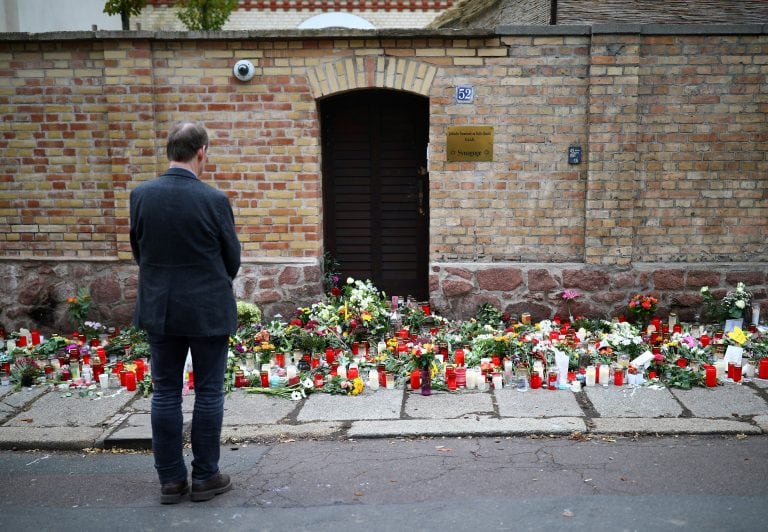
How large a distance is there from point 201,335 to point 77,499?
4.02 feet

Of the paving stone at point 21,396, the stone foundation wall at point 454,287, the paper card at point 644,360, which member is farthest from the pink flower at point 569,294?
the paving stone at point 21,396

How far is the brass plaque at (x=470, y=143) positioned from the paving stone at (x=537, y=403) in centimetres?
Result: 256

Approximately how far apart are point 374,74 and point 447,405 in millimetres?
3391

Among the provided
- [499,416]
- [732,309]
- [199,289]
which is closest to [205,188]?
[199,289]

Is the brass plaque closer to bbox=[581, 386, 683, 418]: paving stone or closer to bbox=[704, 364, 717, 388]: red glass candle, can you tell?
bbox=[581, 386, 683, 418]: paving stone

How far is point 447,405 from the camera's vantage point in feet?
16.4

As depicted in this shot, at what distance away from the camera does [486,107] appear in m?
6.78

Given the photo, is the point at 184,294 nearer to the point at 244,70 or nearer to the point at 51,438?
the point at 51,438

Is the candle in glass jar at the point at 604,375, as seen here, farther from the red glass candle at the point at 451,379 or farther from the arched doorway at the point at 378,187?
the arched doorway at the point at 378,187

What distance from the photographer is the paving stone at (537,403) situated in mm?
4789

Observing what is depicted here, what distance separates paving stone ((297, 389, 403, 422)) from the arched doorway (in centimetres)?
240

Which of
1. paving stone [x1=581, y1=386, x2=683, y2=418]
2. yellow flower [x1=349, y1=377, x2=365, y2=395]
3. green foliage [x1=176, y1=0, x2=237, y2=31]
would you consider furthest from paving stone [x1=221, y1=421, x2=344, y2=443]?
green foliage [x1=176, y1=0, x2=237, y2=31]

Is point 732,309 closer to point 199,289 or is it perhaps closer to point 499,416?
point 499,416

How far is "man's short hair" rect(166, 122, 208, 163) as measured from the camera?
343cm
